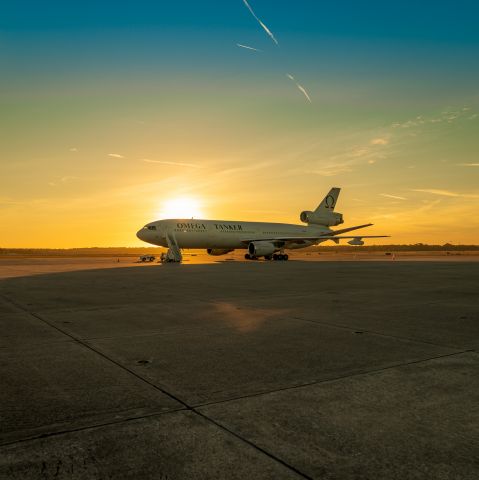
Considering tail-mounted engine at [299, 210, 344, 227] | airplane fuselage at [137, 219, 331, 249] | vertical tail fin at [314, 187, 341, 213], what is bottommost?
airplane fuselage at [137, 219, 331, 249]

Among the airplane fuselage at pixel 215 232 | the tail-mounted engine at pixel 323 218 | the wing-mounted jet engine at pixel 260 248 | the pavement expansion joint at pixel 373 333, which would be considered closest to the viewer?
the pavement expansion joint at pixel 373 333

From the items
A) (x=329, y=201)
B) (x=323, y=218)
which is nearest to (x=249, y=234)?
(x=323, y=218)

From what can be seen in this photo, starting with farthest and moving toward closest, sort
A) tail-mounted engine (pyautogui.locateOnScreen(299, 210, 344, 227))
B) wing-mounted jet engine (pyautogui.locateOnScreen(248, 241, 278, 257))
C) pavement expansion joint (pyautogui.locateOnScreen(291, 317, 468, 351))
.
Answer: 1. tail-mounted engine (pyautogui.locateOnScreen(299, 210, 344, 227))
2. wing-mounted jet engine (pyautogui.locateOnScreen(248, 241, 278, 257))
3. pavement expansion joint (pyautogui.locateOnScreen(291, 317, 468, 351))

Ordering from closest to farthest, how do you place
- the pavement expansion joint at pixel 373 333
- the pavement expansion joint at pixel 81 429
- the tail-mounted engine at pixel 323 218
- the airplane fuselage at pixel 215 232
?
1. the pavement expansion joint at pixel 81 429
2. the pavement expansion joint at pixel 373 333
3. the airplane fuselage at pixel 215 232
4. the tail-mounted engine at pixel 323 218

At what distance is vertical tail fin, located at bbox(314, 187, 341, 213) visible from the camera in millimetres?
49375

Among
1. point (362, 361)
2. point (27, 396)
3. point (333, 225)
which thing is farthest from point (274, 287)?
point (333, 225)

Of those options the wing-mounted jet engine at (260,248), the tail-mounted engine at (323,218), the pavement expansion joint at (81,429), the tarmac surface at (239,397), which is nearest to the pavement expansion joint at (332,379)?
the tarmac surface at (239,397)

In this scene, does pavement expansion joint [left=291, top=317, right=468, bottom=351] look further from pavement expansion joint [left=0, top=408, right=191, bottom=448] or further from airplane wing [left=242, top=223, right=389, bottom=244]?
airplane wing [left=242, top=223, right=389, bottom=244]

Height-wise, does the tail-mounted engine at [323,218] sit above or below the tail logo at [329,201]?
below

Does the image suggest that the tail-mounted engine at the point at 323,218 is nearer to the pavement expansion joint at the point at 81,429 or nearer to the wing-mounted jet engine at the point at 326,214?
the wing-mounted jet engine at the point at 326,214

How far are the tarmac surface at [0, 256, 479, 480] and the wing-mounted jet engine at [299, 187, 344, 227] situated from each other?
40714 mm

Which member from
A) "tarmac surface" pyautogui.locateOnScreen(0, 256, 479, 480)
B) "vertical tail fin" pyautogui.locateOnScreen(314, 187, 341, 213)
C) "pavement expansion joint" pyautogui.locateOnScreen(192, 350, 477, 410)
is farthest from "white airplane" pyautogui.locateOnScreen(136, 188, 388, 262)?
"pavement expansion joint" pyautogui.locateOnScreen(192, 350, 477, 410)

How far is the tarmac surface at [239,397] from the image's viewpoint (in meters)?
2.62

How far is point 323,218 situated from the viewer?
48.8m
